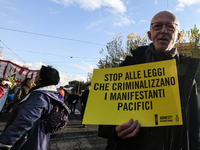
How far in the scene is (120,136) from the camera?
911 mm

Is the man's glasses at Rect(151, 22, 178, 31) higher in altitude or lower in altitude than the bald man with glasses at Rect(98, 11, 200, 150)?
higher

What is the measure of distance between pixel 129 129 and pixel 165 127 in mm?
278

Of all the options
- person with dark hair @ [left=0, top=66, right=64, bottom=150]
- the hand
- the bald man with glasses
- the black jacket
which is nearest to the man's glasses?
the bald man with glasses

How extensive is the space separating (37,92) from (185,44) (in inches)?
801

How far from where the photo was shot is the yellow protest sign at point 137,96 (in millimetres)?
853

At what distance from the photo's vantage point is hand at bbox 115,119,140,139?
845 mm

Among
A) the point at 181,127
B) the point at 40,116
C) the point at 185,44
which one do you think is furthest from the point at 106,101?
the point at 185,44

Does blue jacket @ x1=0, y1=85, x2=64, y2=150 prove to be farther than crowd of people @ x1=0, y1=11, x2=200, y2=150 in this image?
Yes

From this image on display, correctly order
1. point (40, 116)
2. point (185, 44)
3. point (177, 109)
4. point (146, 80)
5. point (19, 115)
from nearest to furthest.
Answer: point (177, 109)
point (146, 80)
point (19, 115)
point (40, 116)
point (185, 44)

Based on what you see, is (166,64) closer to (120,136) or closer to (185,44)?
(120,136)

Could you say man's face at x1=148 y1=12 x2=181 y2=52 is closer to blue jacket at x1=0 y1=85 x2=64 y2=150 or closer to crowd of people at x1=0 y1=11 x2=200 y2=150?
crowd of people at x1=0 y1=11 x2=200 y2=150

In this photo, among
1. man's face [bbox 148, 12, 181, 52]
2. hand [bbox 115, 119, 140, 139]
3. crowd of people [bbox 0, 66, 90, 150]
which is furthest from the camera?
crowd of people [bbox 0, 66, 90, 150]

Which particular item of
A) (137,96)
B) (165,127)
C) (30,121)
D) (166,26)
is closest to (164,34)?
(166,26)

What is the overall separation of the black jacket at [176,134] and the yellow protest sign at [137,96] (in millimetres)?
127
